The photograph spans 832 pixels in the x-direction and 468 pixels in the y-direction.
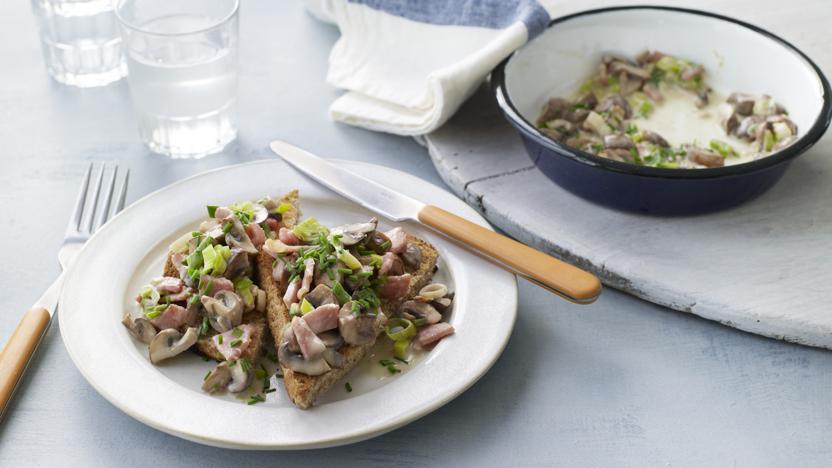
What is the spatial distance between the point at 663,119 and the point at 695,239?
0.54 m

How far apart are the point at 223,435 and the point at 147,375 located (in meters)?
0.23

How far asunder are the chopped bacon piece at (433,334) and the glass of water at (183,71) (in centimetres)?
102

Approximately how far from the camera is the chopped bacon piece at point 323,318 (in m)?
1.69

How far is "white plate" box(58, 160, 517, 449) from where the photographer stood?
1.60 m

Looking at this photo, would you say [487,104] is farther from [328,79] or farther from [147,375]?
[147,375]

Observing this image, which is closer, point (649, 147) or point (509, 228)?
point (509, 228)

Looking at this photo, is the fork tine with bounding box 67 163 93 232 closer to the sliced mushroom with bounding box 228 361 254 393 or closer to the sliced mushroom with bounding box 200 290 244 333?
the sliced mushroom with bounding box 200 290 244 333

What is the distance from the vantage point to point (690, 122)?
2590mm

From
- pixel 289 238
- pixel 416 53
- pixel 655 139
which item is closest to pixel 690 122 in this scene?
pixel 655 139

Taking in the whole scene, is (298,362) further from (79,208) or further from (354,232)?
(79,208)

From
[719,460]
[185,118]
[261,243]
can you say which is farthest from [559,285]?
[185,118]

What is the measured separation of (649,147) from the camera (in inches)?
96.3

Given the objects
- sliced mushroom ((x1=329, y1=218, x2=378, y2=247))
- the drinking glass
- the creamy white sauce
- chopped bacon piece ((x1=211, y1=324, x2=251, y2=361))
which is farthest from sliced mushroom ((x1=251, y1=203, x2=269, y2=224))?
the creamy white sauce

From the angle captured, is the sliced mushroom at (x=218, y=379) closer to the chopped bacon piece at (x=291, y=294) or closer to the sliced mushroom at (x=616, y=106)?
the chopped bacon piece at (x=291, y=294)
